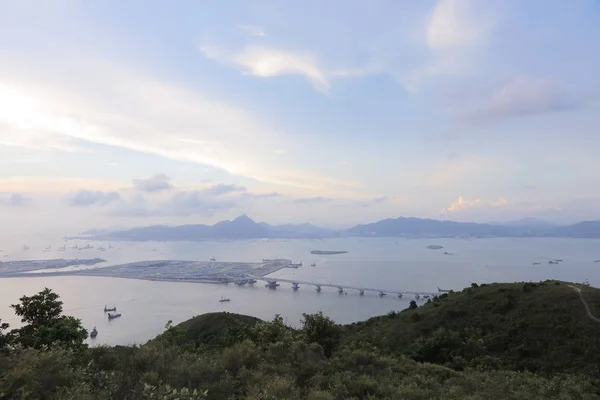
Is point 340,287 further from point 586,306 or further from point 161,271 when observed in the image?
point 161,271

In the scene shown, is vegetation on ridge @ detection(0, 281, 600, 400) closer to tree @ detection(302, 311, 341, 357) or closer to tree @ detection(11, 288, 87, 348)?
tree @ detection(302, 311, 341, 357)

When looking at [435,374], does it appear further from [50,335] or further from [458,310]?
[458,310]

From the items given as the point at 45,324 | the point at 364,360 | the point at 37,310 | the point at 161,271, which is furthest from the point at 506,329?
the point at 161,271

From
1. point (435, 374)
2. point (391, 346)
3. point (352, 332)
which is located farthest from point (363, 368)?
point (352, 332)

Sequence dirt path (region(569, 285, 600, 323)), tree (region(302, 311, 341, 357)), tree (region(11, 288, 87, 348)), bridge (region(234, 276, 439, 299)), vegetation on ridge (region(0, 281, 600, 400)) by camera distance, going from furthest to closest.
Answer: bridge (region(234, 276, 439, 299)) → dirt path (region(569, 285, 600, 323)) → tree (region(302, 311, 341, 357)) → tree (region(11, 288, 87, 348)) → vegetation on ridge (region(0, 281, 600, 400))

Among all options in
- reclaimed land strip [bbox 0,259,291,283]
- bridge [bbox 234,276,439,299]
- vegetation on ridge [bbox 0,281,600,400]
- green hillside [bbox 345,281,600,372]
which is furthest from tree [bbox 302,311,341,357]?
reclaimed land strip [bbox 0,259,291,283]

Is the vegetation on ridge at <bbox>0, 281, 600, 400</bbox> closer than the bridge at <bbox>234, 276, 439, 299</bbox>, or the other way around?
the vegetation on ridge at <bbox>0, 281, 600, 400</bbox>
